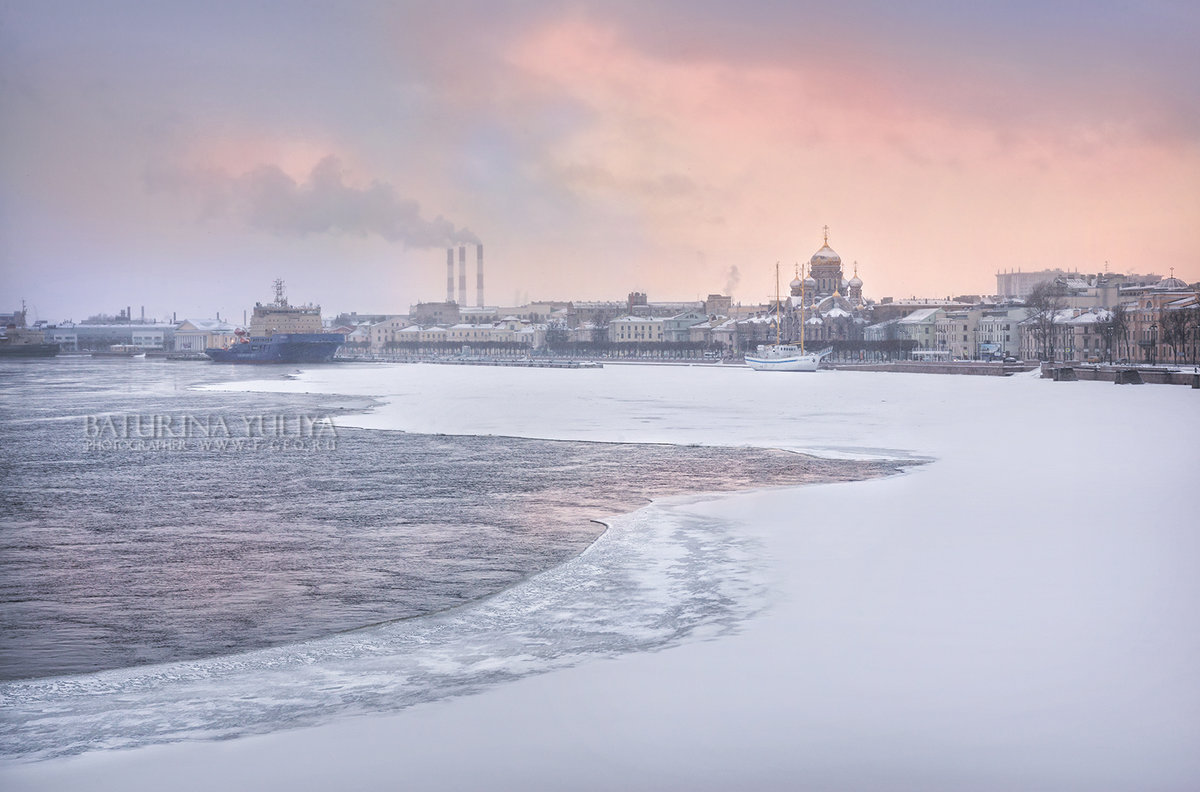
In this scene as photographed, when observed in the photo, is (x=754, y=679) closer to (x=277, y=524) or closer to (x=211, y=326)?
(x=277, y=524)

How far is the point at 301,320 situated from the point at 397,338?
1861 inches

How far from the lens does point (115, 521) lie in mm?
12586

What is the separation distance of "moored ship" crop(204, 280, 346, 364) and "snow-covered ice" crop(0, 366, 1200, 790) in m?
98.5

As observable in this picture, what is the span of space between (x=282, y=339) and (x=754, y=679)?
10386 centimetres

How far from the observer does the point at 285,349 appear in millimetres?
106000

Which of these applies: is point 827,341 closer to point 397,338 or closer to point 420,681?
point 397,338

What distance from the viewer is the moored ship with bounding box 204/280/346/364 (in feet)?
348

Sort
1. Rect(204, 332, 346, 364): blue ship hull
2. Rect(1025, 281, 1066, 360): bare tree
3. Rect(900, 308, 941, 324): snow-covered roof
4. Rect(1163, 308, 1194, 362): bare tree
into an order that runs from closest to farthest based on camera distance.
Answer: Rect(1163, 308, 1194, 362): bare tree, Rect(1025, 281, 1066, 360): bare tree, Rect(204, 332, 346, 364): blue ship hull, Rect(900, 308, 941, 324): snow-covered roof

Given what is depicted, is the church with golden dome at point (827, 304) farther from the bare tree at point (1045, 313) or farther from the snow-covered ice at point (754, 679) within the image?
the snow-covered ice at point (754, 679)

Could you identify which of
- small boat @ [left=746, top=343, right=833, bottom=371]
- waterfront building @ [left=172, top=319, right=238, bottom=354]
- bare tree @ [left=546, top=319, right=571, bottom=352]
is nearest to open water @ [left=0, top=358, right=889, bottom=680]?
small boat @ [left=746, top=343, right=833, bottom=371]

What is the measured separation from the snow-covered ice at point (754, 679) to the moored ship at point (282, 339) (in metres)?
98.5

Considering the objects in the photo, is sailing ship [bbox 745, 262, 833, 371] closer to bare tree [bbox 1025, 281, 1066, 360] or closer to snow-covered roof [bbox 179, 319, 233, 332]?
bare tree [bbox 1025, 281, 1066, 360]

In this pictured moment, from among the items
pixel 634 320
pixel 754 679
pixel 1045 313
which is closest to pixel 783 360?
pixel 1045 313

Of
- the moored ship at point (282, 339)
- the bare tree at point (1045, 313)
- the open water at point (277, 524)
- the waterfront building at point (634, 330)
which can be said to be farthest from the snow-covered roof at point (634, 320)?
the open water at point (277, 524)
